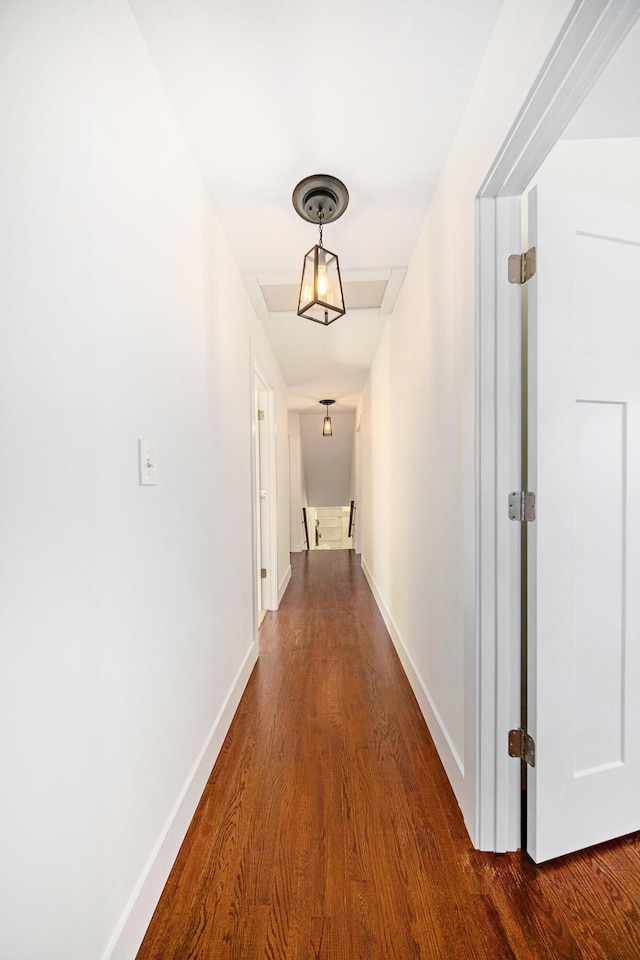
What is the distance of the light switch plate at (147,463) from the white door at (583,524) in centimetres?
108

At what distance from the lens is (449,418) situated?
167 cm

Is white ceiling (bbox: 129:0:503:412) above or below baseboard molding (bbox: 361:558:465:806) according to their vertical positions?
above

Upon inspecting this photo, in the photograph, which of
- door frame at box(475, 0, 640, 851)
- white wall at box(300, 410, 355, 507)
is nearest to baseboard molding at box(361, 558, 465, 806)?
door frame at box(475, 0, 640, 851)

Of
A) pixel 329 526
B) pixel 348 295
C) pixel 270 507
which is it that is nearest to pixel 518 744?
pixel 348 295

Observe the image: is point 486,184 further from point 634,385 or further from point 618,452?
point 618,452

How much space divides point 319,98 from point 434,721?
7.76ft

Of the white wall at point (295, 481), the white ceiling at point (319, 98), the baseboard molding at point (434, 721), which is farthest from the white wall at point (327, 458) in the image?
the white ceiling at point (319, 98)

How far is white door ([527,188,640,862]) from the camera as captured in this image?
1209mm

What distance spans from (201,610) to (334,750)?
0.83 m

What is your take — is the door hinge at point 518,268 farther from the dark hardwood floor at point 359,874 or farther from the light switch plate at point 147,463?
the dark hardwood floor at point 359,874

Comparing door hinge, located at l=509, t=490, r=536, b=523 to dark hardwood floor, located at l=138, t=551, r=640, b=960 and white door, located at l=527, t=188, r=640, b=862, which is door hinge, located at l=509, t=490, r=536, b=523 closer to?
white door, located at l=527, t=188, r=640, b=862

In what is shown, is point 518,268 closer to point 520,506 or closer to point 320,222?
point 520,506

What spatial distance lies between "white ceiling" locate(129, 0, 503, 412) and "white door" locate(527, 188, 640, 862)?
19.8 inches

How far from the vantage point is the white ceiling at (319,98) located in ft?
3.69
